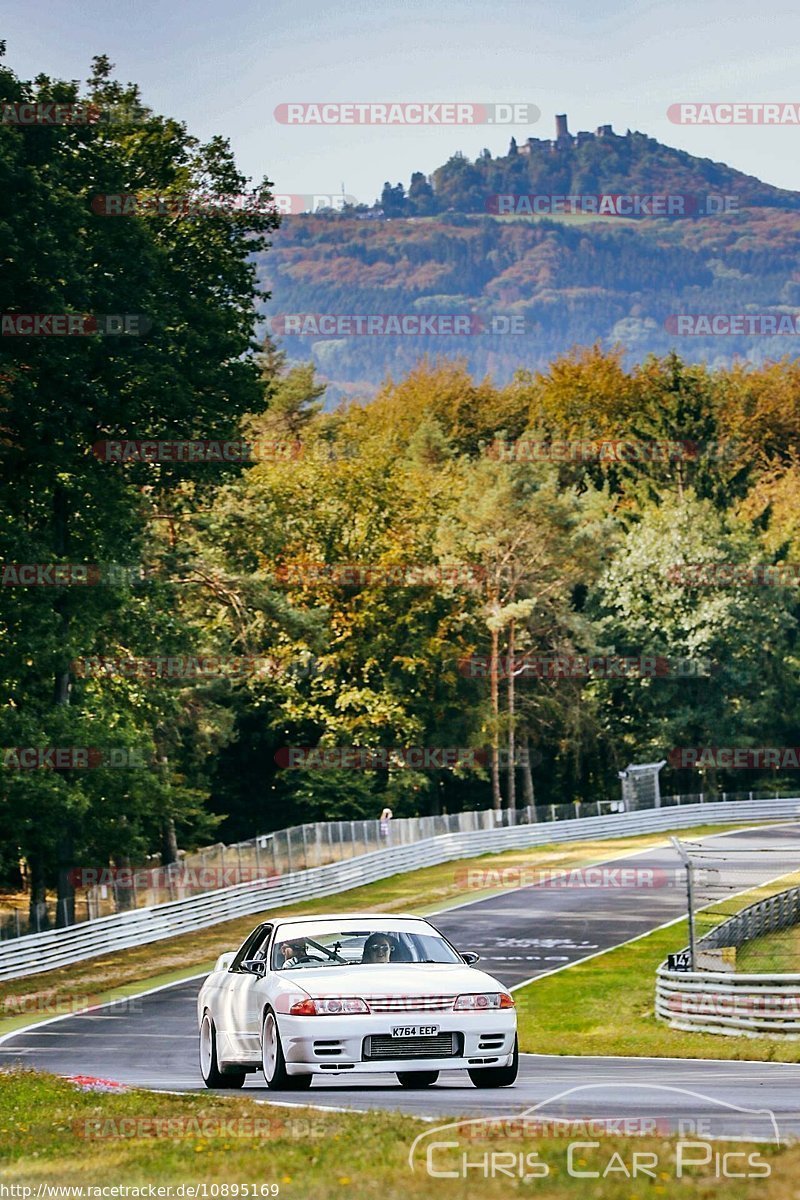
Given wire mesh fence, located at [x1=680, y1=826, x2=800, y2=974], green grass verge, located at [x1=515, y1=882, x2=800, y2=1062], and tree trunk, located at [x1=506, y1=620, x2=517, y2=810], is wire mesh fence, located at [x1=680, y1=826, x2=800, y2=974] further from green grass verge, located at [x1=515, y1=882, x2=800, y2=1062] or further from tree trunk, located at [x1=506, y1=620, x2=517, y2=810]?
tree trunk, located at [x1=506, y1=620, x2=517, y2=810]

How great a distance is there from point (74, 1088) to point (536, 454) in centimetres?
7811

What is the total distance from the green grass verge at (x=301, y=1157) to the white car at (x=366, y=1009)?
72 centimetres

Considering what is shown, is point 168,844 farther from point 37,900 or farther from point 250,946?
point 250,946

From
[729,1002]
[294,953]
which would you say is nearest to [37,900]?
[729,1002]

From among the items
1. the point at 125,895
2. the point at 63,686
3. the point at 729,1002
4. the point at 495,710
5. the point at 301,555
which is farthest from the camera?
the point at 495,710

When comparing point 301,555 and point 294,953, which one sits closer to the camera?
point 294,953

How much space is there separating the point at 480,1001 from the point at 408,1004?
64 cm

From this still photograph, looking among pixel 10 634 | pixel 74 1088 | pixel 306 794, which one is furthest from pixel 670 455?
pixel 74 1088

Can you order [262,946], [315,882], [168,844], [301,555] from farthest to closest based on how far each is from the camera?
[301,555] < [168,844] < [315,882] < [262,946]

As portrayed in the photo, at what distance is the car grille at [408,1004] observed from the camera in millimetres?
14516

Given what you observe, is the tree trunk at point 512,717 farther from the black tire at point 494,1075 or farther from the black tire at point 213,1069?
the black tire at point 494,1075

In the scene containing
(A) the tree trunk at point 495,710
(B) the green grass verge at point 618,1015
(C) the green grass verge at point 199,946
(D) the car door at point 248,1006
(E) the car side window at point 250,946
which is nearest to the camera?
(D) the car door at point 248,1006

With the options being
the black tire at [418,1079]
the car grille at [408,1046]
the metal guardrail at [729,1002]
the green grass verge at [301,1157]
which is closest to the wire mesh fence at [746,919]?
the metal guardrail at [729,1002]

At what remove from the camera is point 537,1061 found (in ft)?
74.3
